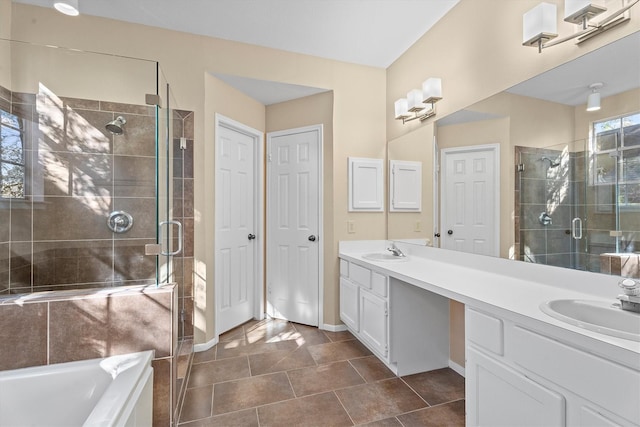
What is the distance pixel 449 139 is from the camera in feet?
7.46

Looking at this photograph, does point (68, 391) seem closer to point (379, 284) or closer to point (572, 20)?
point (379, 284)

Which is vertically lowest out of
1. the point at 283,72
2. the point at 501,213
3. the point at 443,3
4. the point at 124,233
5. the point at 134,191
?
the point at 124,233

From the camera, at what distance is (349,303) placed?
2.72 meters

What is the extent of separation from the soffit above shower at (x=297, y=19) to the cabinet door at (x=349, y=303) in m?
2.27

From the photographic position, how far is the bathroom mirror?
1.23 meters

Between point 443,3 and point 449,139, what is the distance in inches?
41.5

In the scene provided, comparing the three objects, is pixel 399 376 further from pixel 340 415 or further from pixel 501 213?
pixel 501 213

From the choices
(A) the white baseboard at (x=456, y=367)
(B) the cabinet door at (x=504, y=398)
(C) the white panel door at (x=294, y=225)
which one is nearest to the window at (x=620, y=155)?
(B) the cabinet door at (x=504, y=398)

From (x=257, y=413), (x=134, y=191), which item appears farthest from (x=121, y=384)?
(x=134, y=191)

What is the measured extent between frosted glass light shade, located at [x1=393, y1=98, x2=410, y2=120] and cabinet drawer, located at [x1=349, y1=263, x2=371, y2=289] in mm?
1487

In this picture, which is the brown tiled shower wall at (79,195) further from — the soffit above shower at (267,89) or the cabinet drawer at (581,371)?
the cabinet drawer at (581,371)

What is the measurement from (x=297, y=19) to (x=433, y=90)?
127cm

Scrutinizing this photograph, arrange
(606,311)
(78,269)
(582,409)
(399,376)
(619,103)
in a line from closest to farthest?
(582,409)
(606,311)
(619,103)
(78,269)
(399,376)

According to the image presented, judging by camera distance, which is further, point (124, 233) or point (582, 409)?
point (124, 233)
